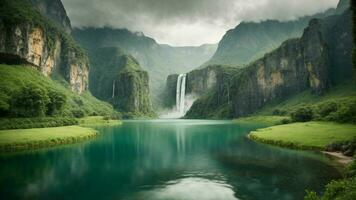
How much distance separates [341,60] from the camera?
197m

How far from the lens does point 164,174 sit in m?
31.9

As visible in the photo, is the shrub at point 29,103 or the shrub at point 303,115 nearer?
the shrub at point 29,103

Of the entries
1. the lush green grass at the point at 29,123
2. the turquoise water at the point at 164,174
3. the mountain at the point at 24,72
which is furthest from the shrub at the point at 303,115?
the mountain at the point at 24,72

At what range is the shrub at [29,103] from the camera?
273 feet

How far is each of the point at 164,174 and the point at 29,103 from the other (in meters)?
A: 67.4

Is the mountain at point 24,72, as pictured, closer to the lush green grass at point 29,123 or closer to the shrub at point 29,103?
Answer: the shrub at point 29,103

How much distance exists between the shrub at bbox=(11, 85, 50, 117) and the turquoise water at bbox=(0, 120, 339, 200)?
4231 cm

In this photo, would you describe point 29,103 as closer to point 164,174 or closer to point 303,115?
point 164,174

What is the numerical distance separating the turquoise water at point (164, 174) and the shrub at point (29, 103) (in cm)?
4231

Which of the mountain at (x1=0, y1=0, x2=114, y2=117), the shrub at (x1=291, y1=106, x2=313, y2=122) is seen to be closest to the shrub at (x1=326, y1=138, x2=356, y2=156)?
the shrub at (x1=291, y1=106, x2=313, y2=122)

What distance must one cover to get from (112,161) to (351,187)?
104ft

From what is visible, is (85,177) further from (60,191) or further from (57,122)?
(57,122)

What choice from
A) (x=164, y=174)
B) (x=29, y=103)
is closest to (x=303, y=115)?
(x=164, y=174)

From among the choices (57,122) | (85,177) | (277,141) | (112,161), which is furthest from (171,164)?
(57,122)
